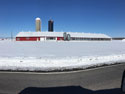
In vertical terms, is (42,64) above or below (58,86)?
above

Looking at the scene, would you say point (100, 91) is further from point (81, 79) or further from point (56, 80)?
point (56, 80)

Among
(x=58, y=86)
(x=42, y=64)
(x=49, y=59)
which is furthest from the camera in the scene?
(x=49, y=59)

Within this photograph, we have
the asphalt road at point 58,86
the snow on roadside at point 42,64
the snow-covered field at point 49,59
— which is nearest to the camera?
the asphalt road at point 58,86

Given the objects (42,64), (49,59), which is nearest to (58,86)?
(42,64)

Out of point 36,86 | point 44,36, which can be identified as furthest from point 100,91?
point 44,36

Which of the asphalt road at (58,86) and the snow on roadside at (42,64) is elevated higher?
the snow on roadside at (42,64)

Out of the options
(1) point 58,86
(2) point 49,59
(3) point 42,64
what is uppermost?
(2) point 49,59

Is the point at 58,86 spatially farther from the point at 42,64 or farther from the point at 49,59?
the point at 49,59

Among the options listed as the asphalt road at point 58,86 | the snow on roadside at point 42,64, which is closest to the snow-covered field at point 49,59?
the snow on roadside at point 42,64

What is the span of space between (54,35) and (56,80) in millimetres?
42685

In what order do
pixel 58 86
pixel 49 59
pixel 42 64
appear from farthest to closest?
pixel 49 59 → pixel 42 64 → pixel 58 86

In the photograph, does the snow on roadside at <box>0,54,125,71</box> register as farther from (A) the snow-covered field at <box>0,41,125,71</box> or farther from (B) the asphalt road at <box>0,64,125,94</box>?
(B) the asphalt road at <box>0,64,125,94</box>

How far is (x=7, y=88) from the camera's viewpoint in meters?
4.75

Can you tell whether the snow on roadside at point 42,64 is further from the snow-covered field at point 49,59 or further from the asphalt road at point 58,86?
the asphalt road at point 58,86
